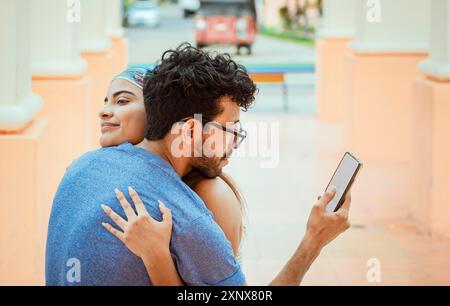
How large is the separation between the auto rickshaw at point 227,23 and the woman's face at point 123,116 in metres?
28.5

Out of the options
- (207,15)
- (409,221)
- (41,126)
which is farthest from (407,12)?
(207,15)

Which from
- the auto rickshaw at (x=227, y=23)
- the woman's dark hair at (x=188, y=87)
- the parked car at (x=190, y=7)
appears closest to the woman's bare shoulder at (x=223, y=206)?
the woman's dark hair at (x=188, y=87)

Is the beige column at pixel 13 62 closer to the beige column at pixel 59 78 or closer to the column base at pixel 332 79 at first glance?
the beige column at pixel 59 78

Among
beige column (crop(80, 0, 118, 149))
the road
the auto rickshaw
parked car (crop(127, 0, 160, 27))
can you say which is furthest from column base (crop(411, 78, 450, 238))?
parked car (crop(127, 0, 160, 27))

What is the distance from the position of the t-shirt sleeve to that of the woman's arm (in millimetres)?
34

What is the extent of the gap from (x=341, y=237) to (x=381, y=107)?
423 cm

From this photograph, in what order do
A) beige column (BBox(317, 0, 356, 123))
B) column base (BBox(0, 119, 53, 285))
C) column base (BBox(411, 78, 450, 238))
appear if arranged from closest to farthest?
column base (BBox(0, 119, 53, 285)) → column base (BBox(411, 78, 450, 238)) → beige column (BBox(317, 0, 356, 123))

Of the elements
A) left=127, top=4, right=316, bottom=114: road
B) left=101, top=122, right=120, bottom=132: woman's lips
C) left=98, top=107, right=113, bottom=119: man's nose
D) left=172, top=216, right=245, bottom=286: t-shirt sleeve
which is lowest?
left=127, top=4, right=316, bottom=114: road

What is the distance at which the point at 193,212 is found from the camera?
7.77 feet

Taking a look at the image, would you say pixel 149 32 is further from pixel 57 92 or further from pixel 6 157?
pixel 6 157

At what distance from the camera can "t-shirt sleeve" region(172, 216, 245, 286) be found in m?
2.33

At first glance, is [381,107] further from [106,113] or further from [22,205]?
[106,113]

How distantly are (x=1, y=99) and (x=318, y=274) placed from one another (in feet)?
8.47

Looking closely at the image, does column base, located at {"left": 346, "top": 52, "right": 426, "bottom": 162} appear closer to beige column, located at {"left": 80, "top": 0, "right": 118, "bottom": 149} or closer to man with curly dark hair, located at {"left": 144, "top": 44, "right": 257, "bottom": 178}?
beige column, located at {"left": 80, "top": 0, "right": 118, "bottom": 149}
